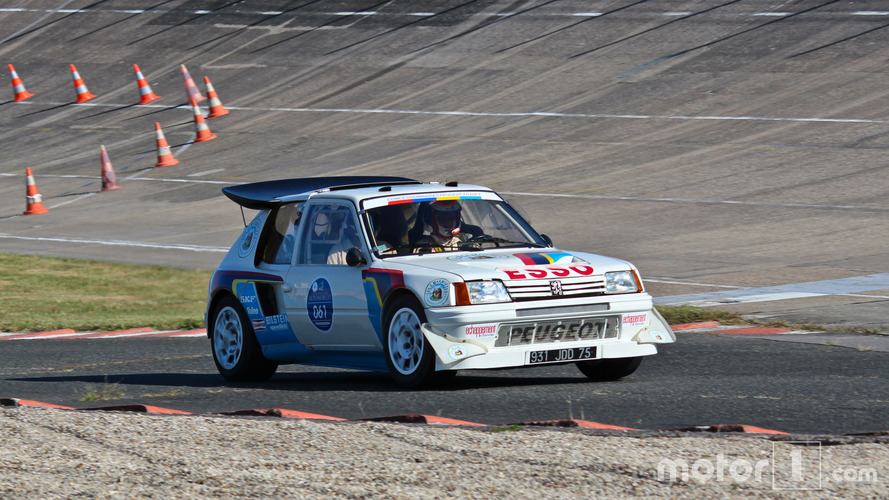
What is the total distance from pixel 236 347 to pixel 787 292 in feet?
21.4

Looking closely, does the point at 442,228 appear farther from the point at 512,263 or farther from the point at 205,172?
the point at 205,172

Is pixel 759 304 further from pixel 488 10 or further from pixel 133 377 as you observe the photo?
pixel 488 10

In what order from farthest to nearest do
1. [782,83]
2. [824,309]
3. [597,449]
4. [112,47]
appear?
[112,47]
[782,83]
[824,309]
[597,449]

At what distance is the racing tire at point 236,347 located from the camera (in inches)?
432

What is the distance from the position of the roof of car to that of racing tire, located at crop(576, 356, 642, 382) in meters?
2.12

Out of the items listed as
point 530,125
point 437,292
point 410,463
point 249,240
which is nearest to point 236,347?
point 249,240

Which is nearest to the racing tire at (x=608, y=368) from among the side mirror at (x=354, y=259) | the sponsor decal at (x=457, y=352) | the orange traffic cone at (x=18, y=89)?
the sponsor decal at (x=457, y=352)

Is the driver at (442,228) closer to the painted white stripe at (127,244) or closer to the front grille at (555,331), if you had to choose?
the front grille at (555,331)

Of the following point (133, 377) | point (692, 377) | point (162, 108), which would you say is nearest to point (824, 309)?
point (692, 377)

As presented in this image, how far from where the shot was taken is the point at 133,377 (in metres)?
11.5

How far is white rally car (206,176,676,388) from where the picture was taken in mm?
9141

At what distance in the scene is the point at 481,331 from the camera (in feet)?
29.8

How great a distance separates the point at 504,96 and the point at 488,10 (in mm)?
7107

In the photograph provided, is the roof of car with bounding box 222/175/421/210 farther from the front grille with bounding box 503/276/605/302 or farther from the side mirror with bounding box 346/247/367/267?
the front grille with bounding box 503/276/605/302
